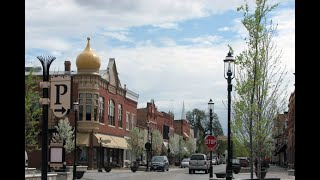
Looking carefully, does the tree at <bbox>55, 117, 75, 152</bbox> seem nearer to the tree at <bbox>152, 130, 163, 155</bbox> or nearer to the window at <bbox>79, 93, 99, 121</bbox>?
the window at <bbox>79, 93, 99, 121</bbox>

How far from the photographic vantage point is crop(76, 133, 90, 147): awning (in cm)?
5830

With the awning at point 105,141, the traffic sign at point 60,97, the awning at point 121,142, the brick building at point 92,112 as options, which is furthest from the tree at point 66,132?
the traffic sign at point 60,97

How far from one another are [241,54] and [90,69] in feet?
143

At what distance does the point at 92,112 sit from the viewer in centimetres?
6028

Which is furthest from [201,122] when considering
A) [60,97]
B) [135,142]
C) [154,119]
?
[60,97]

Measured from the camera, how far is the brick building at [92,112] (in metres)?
59.7

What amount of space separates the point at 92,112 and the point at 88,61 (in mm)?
6082

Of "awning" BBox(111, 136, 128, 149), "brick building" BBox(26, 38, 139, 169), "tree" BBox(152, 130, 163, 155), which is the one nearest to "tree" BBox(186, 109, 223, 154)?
"tree" BBox(152, 130, 163, 155)

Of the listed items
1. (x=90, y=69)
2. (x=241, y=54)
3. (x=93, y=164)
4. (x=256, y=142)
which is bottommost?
(x=93, y=164)

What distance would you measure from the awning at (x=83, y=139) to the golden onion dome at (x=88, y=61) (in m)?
7.88

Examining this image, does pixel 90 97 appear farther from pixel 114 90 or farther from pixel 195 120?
pixel 195 120
